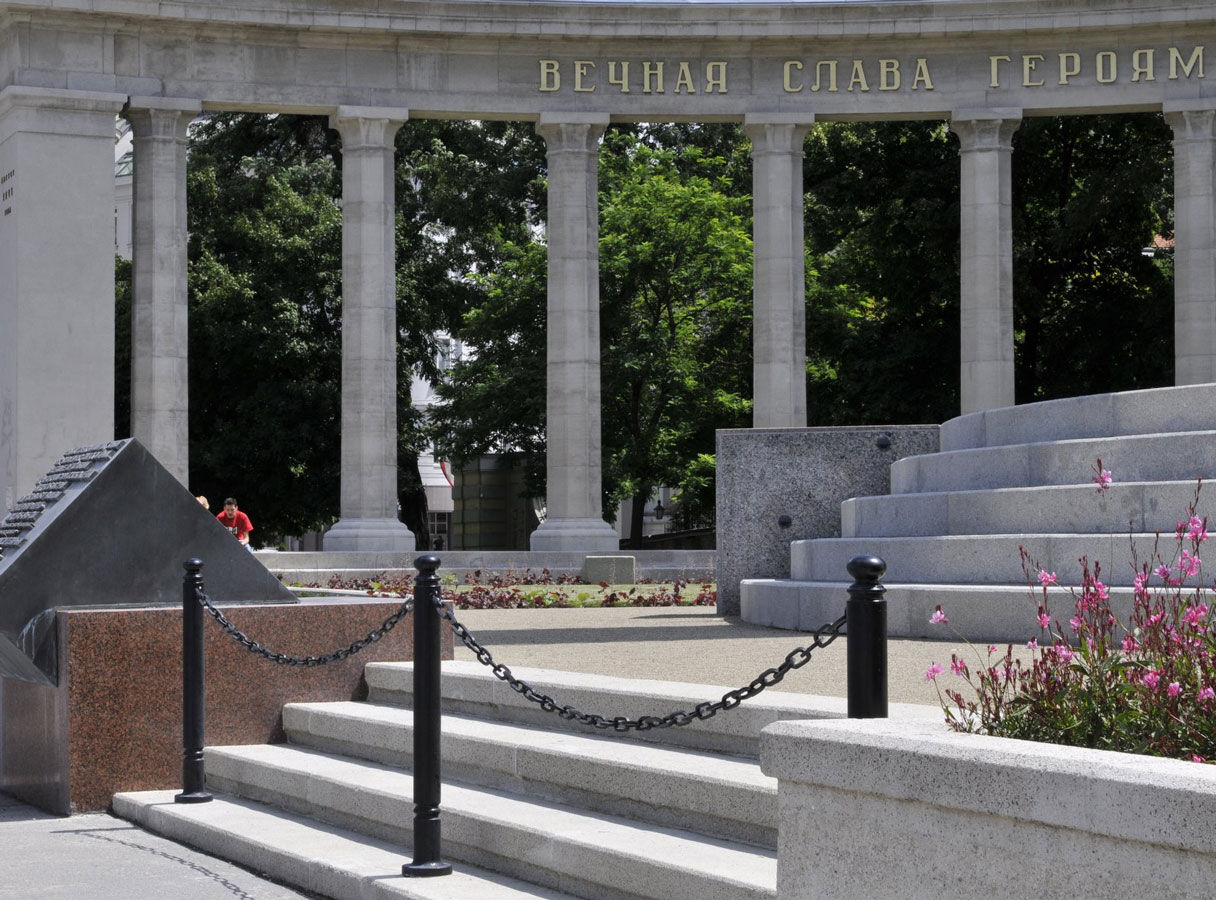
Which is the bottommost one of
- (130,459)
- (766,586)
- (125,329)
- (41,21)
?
(766,586)

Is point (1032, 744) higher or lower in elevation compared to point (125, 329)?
lower

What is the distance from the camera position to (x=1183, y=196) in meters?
49.9

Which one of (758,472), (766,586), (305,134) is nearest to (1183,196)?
(758,472)

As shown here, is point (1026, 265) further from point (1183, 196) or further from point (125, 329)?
point (125, 329)

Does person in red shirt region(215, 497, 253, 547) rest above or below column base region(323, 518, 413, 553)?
above

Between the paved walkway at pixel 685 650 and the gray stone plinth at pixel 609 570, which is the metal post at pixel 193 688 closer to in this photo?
the paved walkway at pixel 685 650

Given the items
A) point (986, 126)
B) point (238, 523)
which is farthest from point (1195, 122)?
point (238, 523)

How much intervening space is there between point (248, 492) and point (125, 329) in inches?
333

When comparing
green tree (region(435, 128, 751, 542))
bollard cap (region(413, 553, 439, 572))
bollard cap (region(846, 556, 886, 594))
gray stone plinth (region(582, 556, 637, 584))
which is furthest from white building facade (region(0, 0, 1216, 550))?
bollard cap (region(846, 556, 886, 594))

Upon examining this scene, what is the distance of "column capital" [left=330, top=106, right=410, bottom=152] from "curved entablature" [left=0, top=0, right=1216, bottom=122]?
0.29 meters

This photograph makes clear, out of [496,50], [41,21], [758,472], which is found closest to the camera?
[758,472]

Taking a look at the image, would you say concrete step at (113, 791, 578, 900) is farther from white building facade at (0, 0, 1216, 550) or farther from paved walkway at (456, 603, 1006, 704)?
white building facade at (0, 0, 1216, 550)

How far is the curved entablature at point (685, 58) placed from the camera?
49750 mm

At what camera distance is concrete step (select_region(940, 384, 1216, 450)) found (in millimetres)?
22141
